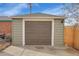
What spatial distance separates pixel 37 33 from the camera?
4520 mm

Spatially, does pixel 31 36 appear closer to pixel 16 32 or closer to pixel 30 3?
pixel 16 32

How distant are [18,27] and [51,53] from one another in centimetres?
96

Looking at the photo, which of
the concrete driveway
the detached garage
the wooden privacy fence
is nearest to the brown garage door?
the detached garage

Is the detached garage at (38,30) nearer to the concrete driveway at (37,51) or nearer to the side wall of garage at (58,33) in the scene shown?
the side wall of garage at (58,33)

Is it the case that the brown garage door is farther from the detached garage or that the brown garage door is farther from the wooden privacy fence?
the wooden privacy fence

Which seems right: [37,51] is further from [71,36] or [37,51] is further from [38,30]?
[71,36]

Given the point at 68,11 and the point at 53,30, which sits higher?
the point at 68,11

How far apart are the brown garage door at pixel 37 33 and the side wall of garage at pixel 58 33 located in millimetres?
140

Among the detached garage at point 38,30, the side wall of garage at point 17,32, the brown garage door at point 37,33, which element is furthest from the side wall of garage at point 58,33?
the side wall of garage at point 17,32

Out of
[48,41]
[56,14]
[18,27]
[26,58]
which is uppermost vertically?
[56,14]

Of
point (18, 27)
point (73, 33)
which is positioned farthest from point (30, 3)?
point (73, 33)

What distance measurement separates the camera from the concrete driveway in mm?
4461

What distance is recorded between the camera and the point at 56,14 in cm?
453

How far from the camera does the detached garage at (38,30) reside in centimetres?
445
